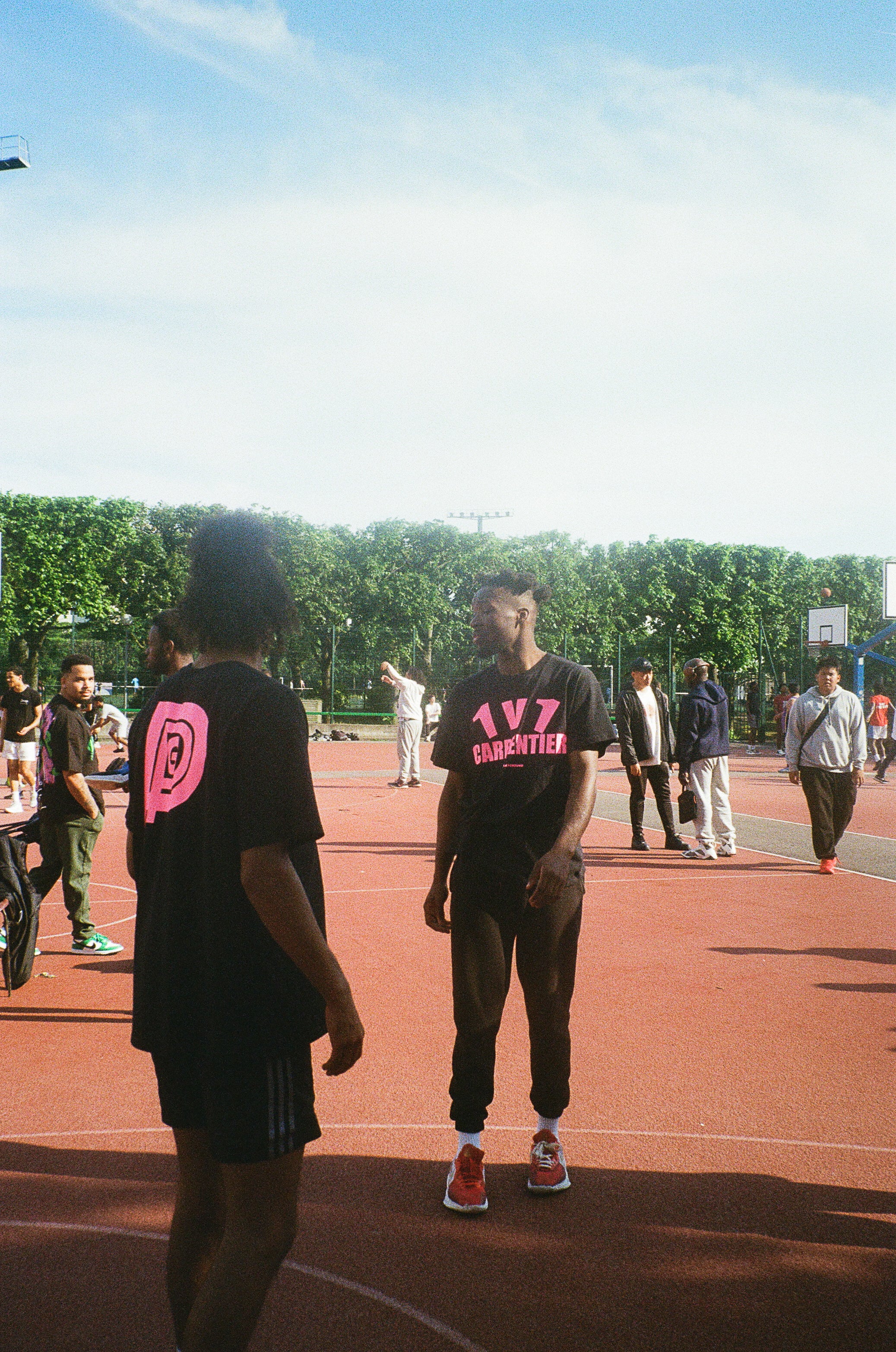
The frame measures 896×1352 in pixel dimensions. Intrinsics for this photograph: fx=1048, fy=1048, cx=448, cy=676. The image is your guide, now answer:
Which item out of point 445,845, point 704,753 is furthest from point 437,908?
point 704,753

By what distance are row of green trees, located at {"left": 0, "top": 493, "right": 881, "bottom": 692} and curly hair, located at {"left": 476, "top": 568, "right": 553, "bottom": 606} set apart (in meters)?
34.8

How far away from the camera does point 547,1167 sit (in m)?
3.34

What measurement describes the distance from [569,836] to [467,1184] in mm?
1111

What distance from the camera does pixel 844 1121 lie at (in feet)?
12.8

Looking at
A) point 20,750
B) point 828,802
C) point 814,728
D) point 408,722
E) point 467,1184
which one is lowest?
point 467,1184

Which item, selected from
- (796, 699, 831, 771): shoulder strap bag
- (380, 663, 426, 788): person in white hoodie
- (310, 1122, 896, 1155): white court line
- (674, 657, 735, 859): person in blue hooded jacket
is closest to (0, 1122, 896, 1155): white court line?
(310, 1122, 896, 1155): white court line

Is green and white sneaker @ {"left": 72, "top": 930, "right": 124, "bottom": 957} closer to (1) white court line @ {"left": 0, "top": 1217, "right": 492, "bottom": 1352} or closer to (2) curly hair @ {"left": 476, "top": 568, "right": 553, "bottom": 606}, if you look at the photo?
(1) white court line @ {"left": 0, "top": 1217, "right": 492, "bottom": 1352}

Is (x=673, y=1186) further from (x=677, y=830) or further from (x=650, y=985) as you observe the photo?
(x=677, y=830)

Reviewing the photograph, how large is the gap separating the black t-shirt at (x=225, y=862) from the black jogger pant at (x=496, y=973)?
1.18 meters

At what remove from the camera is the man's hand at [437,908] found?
3496 mm

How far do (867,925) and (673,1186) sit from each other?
173 inches

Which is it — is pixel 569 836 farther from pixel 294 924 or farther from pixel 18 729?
pixel 18 729

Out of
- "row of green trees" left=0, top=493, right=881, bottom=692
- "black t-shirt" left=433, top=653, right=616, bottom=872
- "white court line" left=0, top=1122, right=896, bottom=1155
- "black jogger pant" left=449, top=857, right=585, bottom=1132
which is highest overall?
"row of green trees" left=0, top=493, right=881, bottom=692

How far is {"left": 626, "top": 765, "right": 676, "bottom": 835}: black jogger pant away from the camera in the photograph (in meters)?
10.7
